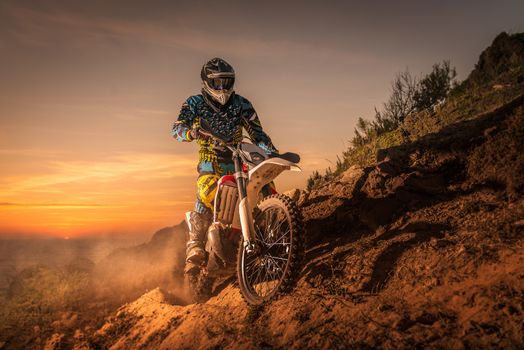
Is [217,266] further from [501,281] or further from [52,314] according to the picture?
[52,314]

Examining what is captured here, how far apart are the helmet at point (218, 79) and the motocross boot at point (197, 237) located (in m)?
1.93

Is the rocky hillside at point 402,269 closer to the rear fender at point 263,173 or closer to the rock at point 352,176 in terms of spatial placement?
the rock at point 352,176

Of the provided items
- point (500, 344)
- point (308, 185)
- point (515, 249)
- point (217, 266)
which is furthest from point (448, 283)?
point (308, 185)

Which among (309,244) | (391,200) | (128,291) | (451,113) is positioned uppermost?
(451,113)

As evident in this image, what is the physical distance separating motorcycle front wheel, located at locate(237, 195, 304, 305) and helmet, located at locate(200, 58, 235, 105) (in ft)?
6.42

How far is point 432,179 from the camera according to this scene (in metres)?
6.19

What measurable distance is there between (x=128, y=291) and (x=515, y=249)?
911cm

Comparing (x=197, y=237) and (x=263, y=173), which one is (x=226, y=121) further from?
(x=197, y=237)

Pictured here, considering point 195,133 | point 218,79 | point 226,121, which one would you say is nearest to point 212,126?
point 226,121

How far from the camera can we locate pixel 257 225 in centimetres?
511

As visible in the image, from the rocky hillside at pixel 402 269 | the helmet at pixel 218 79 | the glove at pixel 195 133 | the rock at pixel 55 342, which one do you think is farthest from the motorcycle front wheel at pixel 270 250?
the rock at pixel 55 342

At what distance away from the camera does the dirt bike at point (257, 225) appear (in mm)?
4441

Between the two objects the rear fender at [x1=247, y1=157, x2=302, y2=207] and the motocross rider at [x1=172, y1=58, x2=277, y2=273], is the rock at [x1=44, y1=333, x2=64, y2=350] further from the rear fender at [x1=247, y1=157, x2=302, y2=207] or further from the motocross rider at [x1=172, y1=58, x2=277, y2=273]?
the rear fender at [x1=247, y1=157, x2=302, y2=207]

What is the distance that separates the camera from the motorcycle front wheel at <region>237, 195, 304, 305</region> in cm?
447
